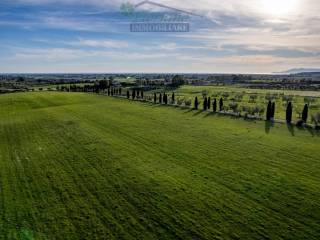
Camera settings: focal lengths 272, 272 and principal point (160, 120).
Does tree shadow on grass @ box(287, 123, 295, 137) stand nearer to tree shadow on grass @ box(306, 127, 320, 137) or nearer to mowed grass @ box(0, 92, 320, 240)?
mowed grass @ box(0, 92, 320, 240)

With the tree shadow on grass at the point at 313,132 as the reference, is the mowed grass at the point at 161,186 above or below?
below

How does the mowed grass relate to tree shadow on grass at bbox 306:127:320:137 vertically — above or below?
below

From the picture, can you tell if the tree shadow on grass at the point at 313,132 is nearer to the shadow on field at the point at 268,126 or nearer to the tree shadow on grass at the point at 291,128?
the tree shadow on grass at the point at 291,128

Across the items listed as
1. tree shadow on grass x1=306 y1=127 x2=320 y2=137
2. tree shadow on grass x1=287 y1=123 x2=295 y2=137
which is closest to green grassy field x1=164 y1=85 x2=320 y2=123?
tree shadow on grass x1=287 y1=123 x2=295 y2=137

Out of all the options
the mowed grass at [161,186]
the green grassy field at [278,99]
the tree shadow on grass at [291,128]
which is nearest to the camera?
Result: the mowed grass at [161,186]

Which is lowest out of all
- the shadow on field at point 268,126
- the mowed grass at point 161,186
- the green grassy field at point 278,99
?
the mowed grass at point 161,186

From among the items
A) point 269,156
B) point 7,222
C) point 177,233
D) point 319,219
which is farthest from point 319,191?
point 7,222

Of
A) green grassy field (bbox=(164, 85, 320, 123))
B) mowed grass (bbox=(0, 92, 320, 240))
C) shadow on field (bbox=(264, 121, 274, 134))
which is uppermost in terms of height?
green grassy field (bbox=(164, 85, 320, 123))

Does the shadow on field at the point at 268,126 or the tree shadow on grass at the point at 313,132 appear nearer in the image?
the tree shadow on grass at the point at 313,132

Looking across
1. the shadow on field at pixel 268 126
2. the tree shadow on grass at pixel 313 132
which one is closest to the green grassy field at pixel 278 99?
the shadow on field at pixel 268 126

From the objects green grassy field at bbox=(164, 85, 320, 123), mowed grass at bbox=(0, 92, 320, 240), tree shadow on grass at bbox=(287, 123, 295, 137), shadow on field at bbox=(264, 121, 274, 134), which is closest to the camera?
mowed grass at bbox=(0, 92, 320, 240)
